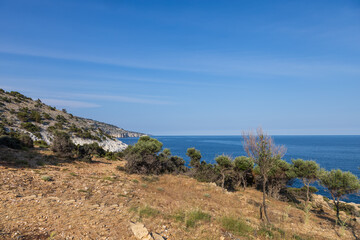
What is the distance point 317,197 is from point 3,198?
3230 centimetres

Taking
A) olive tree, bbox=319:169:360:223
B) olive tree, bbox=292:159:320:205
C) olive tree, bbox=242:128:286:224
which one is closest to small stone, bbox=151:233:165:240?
olive tree, bbox=242:128:286:224

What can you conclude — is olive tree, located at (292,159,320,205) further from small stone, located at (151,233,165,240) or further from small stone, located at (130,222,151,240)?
small stone, located at (130,222,151,240)

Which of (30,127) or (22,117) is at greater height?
(22,117)

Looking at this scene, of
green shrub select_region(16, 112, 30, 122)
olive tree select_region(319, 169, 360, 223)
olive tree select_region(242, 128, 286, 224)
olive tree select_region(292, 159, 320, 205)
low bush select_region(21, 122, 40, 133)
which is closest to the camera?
olive tree select_region(242, 128, 286, 224)

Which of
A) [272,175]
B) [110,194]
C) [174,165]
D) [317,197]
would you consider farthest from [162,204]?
[317,197]

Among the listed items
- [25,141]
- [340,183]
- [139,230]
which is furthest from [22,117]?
[340,183]

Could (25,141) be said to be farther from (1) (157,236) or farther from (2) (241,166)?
(2) (241,166)

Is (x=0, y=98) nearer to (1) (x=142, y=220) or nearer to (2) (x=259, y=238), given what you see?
(1) (x=142, y=220)

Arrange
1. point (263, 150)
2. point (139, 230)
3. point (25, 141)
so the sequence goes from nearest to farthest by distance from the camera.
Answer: point (139, 230) < point (263, 150) < point (25, 141)

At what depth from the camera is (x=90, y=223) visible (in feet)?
21.1

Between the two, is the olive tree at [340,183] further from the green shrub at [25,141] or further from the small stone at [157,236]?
the green shrub at [25,141]

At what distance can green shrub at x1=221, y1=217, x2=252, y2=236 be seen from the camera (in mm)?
7312

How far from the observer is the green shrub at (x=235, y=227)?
24.0 feet

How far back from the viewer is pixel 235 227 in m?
7.56
